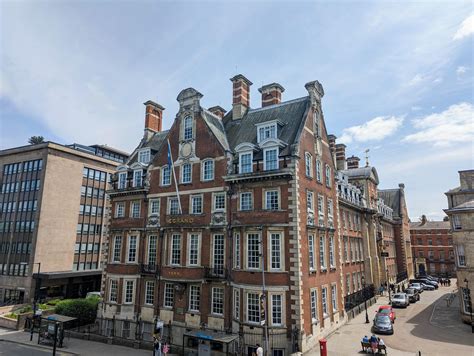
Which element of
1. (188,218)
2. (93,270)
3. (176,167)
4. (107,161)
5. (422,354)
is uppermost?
(107,161)

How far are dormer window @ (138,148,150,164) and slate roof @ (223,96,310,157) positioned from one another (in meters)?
9.20

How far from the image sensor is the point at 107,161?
199 feet

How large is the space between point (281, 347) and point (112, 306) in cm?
1829

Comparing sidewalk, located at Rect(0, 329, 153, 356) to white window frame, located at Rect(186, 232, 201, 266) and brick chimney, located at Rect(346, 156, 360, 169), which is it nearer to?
white window frame, located at Rect(186, 232, 201, 266)

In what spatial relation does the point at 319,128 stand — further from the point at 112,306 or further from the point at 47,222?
the point at 47,222

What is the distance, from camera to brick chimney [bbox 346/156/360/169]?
60.3 meters

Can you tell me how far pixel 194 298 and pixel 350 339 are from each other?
13458mm

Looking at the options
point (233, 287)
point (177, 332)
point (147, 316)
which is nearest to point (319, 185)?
point (233, 287)

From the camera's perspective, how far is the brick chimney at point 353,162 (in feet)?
198

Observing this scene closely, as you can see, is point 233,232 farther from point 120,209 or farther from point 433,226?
point 433,226

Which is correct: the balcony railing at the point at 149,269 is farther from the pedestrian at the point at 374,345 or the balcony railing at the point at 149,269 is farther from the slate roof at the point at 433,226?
the slate roof at the point at 433,226

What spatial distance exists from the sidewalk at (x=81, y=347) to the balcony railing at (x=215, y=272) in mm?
7600

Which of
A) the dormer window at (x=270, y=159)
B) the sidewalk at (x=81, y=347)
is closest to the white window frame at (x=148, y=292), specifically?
the sidewalk at (x=81, y=347)

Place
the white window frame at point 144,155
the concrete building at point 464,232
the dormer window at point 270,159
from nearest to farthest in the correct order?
the dormer window at point 270,159 → the concrete building at point 464,232 → the white window frame at point 144,155
